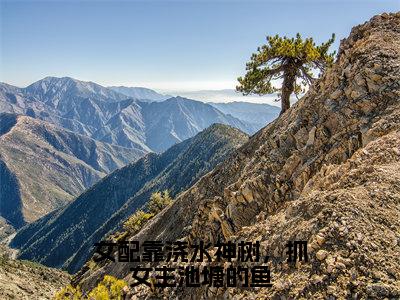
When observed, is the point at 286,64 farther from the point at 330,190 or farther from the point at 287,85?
the point at 330,190

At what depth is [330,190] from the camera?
1952cm

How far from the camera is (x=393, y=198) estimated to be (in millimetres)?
17375

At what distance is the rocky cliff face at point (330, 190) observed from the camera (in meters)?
14.7

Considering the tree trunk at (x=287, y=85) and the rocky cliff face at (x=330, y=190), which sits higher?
the tree trunk at (x=287, y=85)

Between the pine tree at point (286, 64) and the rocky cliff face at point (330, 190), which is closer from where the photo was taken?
the rocky cliff face at point (330, 190)

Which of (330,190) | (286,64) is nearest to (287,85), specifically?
(286,64)

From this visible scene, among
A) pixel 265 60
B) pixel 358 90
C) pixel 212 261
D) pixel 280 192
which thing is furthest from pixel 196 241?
pixel 265 60

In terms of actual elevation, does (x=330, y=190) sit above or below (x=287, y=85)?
below

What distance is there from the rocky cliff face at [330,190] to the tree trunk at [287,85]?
8.53 metres

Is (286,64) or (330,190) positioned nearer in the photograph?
(330,190)

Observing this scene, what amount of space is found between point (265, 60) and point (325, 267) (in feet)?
123

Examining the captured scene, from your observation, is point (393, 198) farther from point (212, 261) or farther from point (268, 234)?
point (212, 261)

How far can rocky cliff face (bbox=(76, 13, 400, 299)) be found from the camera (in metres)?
14.7

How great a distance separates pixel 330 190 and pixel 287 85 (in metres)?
33.4
